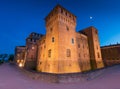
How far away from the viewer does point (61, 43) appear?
60.3ft

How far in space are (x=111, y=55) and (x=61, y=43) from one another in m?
20.2

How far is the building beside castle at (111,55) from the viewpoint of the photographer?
1092 inches

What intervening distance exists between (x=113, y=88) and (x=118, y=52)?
27124 mm

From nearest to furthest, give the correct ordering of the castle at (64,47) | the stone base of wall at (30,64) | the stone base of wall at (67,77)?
the stone base of wall at (67,77) < the castle at (64,47) < the stone base of wall at (30,64)

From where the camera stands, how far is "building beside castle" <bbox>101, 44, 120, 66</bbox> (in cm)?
2773

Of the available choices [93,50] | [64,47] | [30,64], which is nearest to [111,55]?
[93,50]

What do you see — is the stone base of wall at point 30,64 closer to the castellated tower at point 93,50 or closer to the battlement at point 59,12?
the battlement at point 59,12

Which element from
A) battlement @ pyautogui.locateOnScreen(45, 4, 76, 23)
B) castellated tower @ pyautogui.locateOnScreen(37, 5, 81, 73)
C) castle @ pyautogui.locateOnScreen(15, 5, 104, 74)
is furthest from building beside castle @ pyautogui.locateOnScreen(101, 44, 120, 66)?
battlement @ pyautogui.locateOnScreen(45, 4, 76, 23)

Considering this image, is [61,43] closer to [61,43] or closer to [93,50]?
[61,43]

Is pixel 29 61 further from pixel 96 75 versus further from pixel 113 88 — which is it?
pixel 113 88

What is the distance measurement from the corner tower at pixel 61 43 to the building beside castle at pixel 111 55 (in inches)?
588

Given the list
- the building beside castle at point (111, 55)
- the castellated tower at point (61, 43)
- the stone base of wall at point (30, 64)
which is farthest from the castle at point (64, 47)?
the stone base of wall at point (30, 64)

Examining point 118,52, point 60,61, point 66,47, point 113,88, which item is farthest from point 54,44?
point 118,52

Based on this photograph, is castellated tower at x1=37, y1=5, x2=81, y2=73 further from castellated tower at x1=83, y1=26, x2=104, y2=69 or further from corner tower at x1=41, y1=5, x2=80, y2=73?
castellated tower at x1=83, y1=26, x2=104, y2=69
